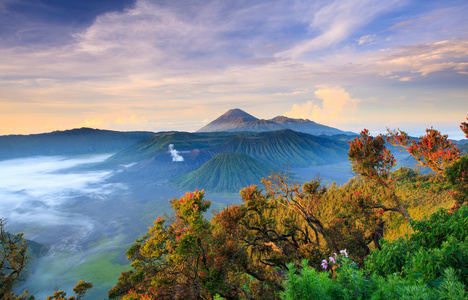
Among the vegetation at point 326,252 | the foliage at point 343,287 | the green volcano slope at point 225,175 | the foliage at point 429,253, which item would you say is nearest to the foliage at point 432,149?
the vegetation at point 326,252

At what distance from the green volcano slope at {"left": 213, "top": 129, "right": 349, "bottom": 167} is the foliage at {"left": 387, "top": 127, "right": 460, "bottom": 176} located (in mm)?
142804

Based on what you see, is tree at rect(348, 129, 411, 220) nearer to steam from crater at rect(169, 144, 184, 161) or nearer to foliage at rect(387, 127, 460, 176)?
foliage at rect(387, 127, 460, 176)

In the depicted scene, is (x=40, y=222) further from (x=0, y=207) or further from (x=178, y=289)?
(x=178, y=289)

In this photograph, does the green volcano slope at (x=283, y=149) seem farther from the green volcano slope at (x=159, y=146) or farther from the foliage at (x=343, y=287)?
the foliage at (x=343, y=287)

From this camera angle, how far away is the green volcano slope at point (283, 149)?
164 m

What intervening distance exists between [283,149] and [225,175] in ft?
264

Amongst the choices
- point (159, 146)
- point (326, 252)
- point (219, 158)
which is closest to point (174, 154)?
point (159, 146)

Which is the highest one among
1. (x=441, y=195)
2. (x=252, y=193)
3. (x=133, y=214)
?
(x=252, y=193)

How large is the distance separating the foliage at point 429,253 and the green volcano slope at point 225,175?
93924 millimetres

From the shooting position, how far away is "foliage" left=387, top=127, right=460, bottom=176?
935 centimetres

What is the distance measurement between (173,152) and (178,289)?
499 ft

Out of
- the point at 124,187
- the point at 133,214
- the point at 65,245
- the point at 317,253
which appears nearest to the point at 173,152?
the point at 124,187

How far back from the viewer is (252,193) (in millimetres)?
11156

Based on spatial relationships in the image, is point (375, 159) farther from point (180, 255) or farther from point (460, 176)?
point (180, 255)
